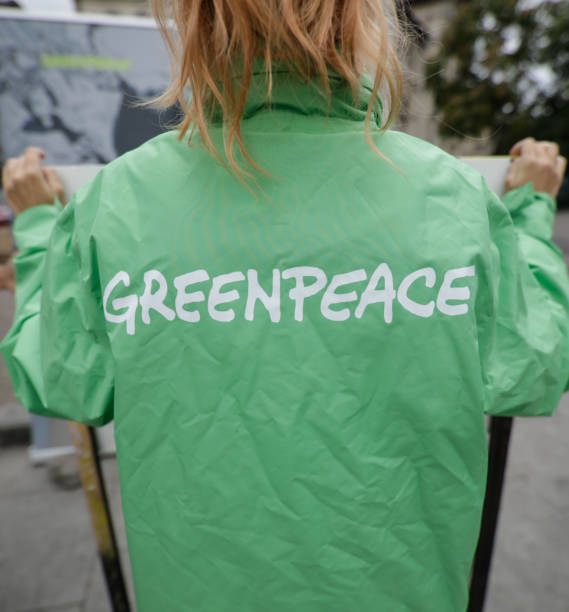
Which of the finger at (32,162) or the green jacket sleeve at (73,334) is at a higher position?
the finger at (32,162)

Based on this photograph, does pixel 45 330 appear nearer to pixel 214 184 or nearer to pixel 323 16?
pixel 214 184

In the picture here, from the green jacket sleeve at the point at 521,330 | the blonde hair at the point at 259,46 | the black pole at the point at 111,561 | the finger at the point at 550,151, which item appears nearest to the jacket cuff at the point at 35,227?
the blonde hair at the point at 259,46

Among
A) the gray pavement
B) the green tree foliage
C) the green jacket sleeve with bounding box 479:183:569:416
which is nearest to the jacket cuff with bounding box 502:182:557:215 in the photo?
the green jacket sleeve with bounding box 479:183:569:416

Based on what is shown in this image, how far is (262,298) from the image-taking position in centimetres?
73

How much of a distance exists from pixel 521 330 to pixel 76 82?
2.32 m

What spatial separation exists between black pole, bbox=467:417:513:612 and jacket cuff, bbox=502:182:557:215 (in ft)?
1.99

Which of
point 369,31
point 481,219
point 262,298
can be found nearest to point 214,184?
point 262,298

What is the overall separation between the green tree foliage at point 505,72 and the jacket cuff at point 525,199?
502 inches

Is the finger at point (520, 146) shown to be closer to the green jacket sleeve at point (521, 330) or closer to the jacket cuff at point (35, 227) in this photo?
the green jacket sleeve at point (521, 330)

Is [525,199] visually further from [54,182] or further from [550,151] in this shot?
[54,182]

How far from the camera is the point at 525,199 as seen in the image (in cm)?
108

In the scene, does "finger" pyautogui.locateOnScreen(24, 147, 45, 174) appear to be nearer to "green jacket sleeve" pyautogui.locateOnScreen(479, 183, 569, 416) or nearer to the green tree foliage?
"green jacket sleeve" pyautogui.locateOnScreen(479, 183, 569, 416)

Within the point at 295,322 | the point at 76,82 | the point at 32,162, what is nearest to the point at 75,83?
the point at 76,82

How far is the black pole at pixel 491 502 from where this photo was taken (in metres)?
1.38
